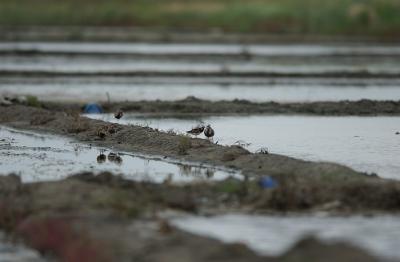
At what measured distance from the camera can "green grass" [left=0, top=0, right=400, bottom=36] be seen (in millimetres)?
60094

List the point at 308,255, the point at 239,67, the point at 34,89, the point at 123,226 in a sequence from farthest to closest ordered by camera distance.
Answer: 1. the point at 239,67
2. the point at 34,89
3. the point at 123,226
4. the point at 308,255

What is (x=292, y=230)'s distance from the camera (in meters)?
10.7

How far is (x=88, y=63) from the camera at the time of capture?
3922cm

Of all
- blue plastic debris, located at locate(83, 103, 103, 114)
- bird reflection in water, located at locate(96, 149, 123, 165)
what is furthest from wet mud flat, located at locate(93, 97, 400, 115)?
bird reflection in water, located at locate(96, 149, 123, 165)

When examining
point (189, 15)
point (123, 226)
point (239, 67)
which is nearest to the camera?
point (123, 226)

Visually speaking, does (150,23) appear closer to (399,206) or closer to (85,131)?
(85,131)

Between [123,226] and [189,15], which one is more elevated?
[189,15]

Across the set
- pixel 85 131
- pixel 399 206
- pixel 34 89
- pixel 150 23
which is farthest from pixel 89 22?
pixel 399 206

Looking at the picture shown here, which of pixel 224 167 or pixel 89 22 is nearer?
pixel 224 167

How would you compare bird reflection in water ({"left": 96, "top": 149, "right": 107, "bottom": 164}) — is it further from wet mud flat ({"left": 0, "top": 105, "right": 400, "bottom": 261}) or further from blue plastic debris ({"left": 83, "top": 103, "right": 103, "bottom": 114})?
blue plastic debris ({"left": 83, "top": 103, "right": 103, "bottom": 114})

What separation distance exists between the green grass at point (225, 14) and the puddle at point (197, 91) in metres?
29.1

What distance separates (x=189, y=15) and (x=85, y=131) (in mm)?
44448

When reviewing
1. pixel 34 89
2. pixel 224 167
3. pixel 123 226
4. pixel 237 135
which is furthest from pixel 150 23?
pixel 123 226

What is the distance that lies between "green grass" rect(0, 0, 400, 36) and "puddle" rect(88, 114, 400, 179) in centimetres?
3810
